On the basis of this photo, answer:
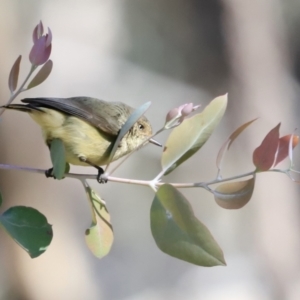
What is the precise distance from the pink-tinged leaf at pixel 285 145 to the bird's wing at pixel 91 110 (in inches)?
18.4

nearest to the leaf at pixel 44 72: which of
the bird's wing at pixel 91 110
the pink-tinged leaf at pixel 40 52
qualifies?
the pink-tinged leaf at pixel 40 52

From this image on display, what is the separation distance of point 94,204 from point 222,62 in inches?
70.4

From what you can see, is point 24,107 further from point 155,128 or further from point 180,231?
point 155,128

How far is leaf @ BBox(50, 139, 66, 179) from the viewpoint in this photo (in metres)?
0.62

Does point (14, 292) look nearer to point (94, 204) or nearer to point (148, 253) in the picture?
point (148, 253)

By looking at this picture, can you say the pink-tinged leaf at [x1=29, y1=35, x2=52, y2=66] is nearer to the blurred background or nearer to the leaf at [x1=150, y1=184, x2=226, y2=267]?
the leaf at [x1=150, y1=184, x2=226, y2=267]

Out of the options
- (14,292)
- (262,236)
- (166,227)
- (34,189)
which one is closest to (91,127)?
(166,227)

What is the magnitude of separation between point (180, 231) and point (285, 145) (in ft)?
0.62

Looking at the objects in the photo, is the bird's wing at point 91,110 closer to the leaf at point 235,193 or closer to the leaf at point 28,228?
the leaf at point 28,228

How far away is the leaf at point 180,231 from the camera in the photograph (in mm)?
543

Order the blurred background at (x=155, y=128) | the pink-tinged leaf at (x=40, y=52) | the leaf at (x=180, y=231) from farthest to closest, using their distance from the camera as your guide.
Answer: the blurred background at (x=155, y=128) < the pink-tinged leaf at (x=40, y=52) < the leaf at (x=180, y=231)

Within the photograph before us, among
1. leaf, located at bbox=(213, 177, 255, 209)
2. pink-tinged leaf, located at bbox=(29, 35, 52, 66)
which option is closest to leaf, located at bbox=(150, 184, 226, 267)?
leaf, located at bbox=(213, 177, 255, 209)

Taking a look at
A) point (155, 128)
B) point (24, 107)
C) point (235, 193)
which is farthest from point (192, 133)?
point (155, 128)

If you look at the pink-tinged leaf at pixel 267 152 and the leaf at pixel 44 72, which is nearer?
the pink-tinged leaf at pixel 267 152
